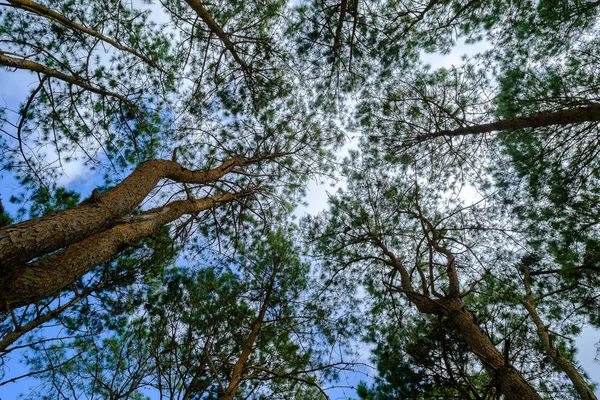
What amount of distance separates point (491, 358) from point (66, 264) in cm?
386

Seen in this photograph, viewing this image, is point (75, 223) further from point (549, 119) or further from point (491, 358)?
point (549, 119)

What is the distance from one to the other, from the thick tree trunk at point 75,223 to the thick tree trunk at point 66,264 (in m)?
0.10

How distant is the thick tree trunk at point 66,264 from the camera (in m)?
1.92

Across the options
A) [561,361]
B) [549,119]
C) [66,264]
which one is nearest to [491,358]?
[561,361]

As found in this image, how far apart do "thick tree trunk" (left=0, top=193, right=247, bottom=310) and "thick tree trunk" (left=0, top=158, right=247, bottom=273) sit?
96 millimetres

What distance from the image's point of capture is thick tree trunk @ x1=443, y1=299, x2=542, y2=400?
2674 mm

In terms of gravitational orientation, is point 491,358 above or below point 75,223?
below

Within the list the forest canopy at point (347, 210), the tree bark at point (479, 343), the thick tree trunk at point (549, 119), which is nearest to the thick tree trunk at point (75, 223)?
the forest canopy at point (347, 210)

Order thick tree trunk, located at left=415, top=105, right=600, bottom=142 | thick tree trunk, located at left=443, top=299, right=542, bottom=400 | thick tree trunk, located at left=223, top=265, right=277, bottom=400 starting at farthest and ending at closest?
thick tree trunk, located at left=415, top=105, right=600, bottom=142, thick tree trunk, located at left=223, top=265, right=277, bottom=400, thick tree trunk, located at left=443, top=299, right=542, bottom=400

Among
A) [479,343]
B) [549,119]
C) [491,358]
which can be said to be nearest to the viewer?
[491,358]

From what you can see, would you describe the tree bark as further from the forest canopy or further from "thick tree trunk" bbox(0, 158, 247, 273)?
"thick tree trunk" bbox(0, 158, 247, 273)

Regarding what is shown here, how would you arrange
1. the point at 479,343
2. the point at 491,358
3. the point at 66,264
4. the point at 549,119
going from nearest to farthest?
1. the point at 66,264
2. the point at 491,358
3. the point at 479,343
4. the point at 549,119

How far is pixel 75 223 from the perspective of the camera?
229 centimetres

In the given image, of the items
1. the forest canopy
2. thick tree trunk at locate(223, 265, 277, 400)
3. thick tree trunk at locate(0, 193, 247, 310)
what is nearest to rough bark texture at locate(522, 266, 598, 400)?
the forest canopy
